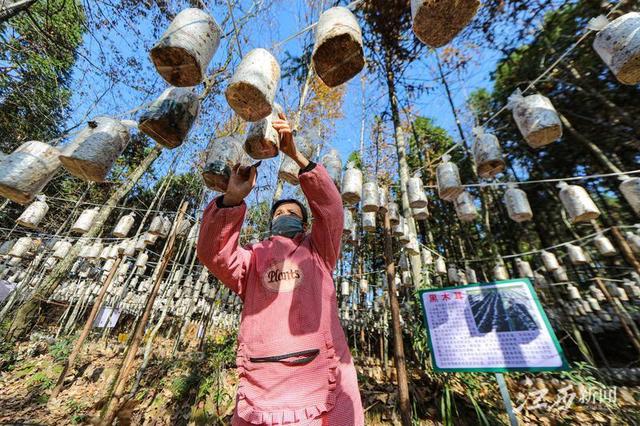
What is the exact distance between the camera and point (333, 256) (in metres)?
1.69

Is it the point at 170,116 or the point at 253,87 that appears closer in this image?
the point at 253,87

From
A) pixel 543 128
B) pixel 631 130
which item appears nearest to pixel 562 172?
pixel 631 130

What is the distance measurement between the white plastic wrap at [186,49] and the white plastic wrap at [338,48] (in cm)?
51

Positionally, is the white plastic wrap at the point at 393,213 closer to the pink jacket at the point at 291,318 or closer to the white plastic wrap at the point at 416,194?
the white plastic wrap at the point at 416,194

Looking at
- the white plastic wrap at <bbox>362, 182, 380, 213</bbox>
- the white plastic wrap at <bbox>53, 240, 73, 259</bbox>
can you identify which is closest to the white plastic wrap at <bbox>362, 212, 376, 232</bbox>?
the white plastic wrap at <bbox>362, 182, 380, 213</bbox>

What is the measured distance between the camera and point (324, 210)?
155 cm

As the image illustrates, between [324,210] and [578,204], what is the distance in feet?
11.9

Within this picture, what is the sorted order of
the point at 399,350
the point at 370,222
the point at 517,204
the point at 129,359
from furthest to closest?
the point at 370,222
the point at 517,204
the point at 129,359
the point at 399,350

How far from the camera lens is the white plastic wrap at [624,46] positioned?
1.39 metres

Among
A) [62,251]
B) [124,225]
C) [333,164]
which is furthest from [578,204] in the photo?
[62,251]

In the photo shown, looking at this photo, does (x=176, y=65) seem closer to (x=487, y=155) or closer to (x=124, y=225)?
(x=487, y=155)

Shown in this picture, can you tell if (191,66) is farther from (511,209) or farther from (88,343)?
(88,343)

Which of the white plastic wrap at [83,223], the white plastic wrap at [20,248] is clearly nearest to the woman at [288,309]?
the white plastic wrap at [83,223]

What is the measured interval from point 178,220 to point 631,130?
10588 mm
